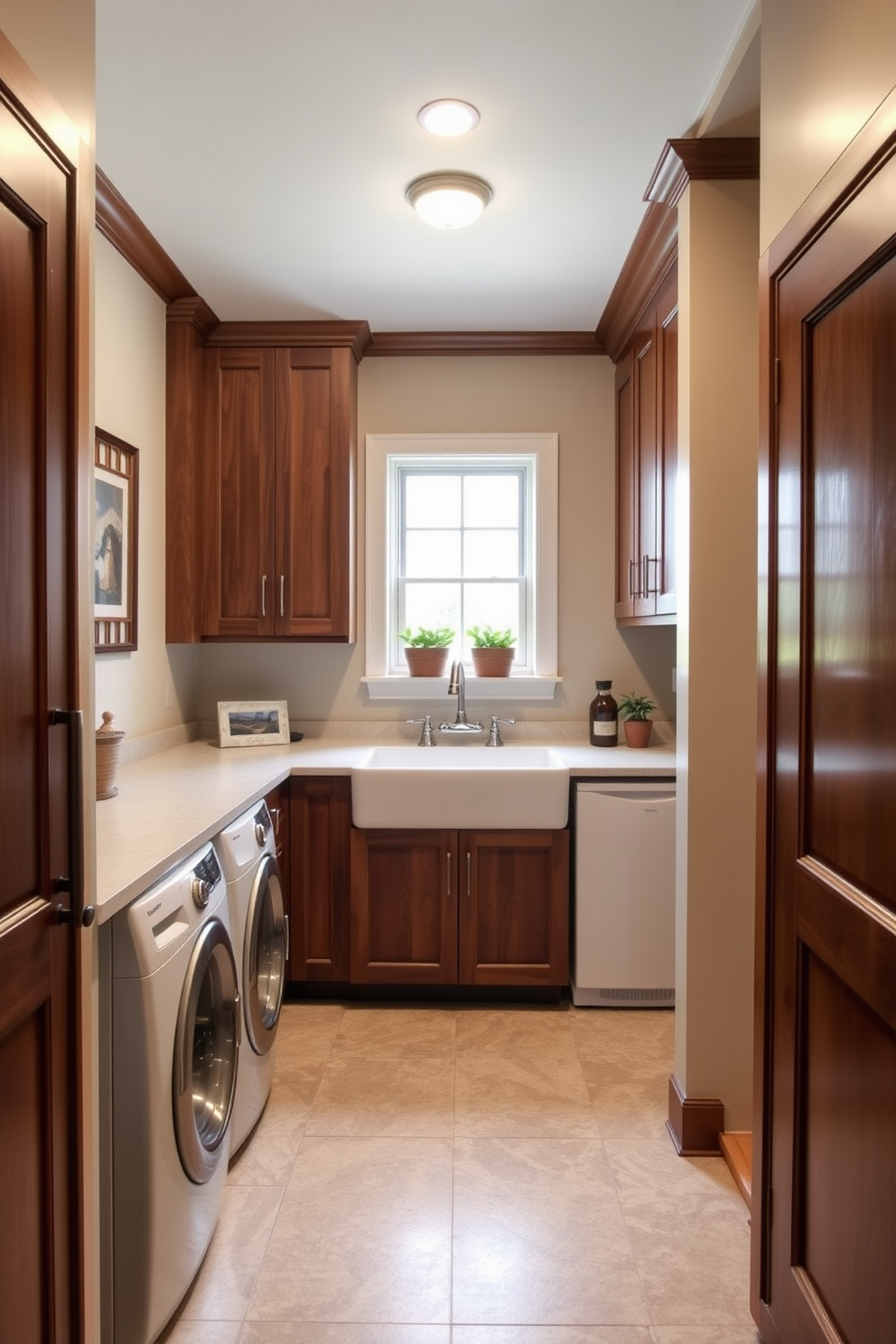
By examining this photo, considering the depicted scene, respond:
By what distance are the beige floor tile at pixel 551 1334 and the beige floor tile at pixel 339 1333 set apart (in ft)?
0.15

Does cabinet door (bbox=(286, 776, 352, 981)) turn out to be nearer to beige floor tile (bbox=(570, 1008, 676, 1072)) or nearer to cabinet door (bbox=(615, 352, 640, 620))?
beige floor tile (bbox=(570, 1008, 676, 1072))

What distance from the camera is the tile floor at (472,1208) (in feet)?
5.45

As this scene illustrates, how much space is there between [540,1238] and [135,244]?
3056mm

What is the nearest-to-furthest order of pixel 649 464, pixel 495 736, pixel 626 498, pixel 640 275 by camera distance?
pixel 640 275, pixel 649 464, pixel 626 498, pixel 495 736

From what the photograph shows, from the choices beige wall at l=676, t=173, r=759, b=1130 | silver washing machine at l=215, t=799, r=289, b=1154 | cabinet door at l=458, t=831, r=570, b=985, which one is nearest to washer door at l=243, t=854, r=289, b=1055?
silver washing machine at l=215, t=799, r=289, b=1154

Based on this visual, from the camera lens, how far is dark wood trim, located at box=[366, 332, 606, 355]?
11.8 ft

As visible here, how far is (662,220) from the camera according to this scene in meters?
2.48

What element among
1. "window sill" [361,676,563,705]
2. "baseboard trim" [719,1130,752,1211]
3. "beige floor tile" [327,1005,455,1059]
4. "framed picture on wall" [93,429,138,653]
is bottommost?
"beige floor tile" [327,1005,455,1059]

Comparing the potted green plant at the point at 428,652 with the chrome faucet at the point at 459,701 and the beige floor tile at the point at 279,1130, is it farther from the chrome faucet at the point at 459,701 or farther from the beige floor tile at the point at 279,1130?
the beige floor tile at the point at 279,1130

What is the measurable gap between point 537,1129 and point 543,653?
6.41 ft

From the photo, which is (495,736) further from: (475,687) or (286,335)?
(286,335)

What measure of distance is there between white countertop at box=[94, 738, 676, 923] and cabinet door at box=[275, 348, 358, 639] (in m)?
0.57

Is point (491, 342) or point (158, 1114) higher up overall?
point (491, 342)

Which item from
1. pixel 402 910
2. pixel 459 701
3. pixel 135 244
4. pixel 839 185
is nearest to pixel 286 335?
pixel 135 244
